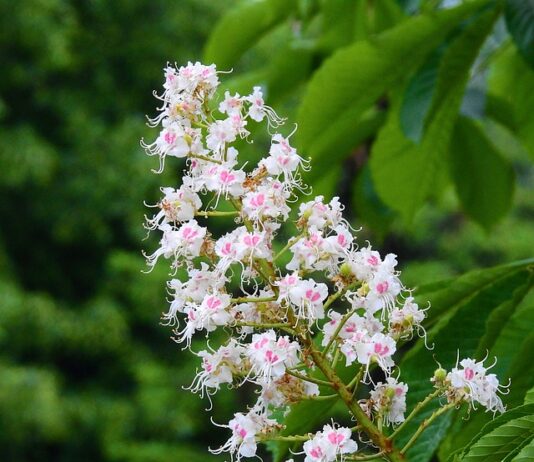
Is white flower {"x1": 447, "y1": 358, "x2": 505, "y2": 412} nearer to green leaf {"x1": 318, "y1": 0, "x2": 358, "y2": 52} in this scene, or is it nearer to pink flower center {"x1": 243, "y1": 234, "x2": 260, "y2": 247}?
pink flower center {"x1": 243, "y1": 234, "x2": 260, "y2": 247}

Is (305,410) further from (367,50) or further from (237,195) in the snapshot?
(367,50)

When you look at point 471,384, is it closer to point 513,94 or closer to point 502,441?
point 502,441

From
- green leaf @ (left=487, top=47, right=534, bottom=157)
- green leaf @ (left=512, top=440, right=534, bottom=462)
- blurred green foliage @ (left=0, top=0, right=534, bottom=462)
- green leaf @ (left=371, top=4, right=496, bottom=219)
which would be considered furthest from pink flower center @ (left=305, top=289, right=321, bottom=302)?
blurred green foliage @ (left=0, top=0, right=534, bottom=462)

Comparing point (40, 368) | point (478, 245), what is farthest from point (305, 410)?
point (478, 245)

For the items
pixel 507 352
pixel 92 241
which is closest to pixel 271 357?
pixel 507 352

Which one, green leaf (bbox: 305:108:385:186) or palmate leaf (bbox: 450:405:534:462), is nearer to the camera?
palmate leaf (bbox: 450:405:534:462)

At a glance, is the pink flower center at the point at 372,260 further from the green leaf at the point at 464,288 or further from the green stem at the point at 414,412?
the green leaf at the point at 464,288
